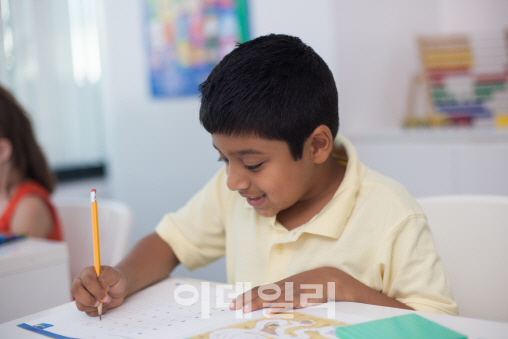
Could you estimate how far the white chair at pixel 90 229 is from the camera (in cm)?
155

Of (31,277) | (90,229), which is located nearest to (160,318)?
(31,277)

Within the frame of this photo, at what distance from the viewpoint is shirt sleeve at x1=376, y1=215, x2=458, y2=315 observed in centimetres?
80

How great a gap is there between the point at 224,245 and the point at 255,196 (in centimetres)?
27

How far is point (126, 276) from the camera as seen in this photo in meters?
0.89

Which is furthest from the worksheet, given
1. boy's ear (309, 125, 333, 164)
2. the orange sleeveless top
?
the orange sleeveless top

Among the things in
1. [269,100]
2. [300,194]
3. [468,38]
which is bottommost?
[300,194]

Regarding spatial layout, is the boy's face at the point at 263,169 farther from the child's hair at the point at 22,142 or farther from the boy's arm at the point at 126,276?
the child's hair at the point at 22,142

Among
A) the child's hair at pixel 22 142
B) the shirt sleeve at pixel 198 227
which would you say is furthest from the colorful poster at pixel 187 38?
the shirt sleeve at pixel 198 227

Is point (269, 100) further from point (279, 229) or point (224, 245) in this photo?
point (224, 245)

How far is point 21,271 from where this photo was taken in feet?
3.81

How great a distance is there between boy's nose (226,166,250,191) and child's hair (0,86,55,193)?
3.59ft

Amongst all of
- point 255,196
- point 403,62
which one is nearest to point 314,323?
point 255,196

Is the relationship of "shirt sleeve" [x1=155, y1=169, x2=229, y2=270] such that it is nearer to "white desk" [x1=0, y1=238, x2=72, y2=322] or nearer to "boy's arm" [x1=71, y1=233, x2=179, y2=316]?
"boy's arm" [x1=71, y1=233, x2=179, y2=316]

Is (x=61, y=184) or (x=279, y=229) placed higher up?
(x=279, y=229)
